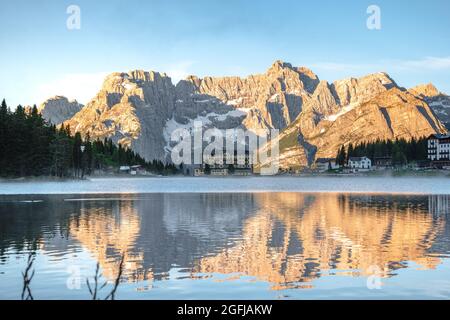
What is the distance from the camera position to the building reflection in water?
86.8 ft

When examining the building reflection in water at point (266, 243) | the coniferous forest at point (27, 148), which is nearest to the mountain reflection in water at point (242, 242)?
the building reflection in water at point (266, 243)

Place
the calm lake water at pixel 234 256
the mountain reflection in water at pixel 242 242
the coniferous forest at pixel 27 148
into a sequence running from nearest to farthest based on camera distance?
the calm lake water at pixel 234 256
the mountain reflection in water at pixel 242 242
the coniferous forest at pixel 27 148

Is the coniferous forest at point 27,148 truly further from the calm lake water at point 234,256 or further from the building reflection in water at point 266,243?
the calm lake water at point 234,256

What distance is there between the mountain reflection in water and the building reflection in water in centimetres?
5

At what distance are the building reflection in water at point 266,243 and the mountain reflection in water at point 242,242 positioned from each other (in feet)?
0.17

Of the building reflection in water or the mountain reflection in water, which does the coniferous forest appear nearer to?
the mountain reflection in water

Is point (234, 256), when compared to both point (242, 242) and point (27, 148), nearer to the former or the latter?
point (242, 242)

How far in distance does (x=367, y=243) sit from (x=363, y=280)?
1165 cm

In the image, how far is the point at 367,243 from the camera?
3500 cm

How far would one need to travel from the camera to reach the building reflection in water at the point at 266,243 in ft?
86.8

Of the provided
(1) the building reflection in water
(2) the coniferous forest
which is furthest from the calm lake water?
(2) the coniferous forest

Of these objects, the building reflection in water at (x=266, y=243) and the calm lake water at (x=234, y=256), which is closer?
the calm lake water at (x=234, y=256)

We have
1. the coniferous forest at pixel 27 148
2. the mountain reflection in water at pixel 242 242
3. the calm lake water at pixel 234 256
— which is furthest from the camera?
the coniferous forest at pixel 27 148
